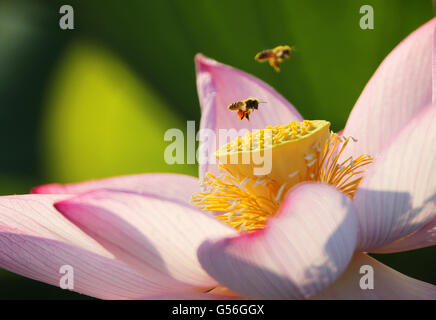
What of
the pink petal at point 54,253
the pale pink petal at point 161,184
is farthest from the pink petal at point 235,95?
the pink petal at point 54,253

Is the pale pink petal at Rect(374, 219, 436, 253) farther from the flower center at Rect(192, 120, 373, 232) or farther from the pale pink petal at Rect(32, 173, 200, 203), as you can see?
the pale pink petal at Rect(32, 173, 200, 203)

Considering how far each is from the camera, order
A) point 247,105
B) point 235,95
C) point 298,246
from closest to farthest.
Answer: point 298,246, point 247,105, point 235,95

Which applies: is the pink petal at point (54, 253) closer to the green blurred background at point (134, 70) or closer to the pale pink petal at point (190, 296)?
the pale pink petal at point (190, 296)

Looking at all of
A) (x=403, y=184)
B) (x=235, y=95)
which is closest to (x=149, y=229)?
(x=403, y=184)

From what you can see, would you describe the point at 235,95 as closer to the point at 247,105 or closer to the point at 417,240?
the point at 247,105

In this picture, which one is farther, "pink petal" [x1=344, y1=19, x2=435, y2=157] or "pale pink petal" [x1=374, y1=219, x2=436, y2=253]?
"pink petal" [x1=344, y1=19, x2=435, y2=157]

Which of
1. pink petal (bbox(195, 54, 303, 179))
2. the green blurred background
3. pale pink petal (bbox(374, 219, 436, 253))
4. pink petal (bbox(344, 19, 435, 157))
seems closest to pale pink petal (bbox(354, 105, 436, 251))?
pale pink petal (bbox(374, 219, 436, 253))

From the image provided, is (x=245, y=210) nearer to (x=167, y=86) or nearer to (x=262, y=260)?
(x=262, y=260)
